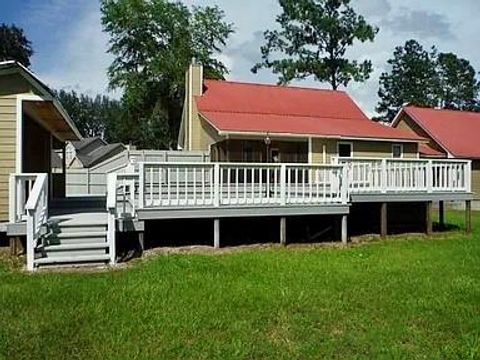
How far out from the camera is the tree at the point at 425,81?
66438mm

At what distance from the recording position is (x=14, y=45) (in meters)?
49.7

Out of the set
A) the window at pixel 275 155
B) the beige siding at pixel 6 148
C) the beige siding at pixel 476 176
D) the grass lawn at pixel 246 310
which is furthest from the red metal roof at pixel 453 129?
the beige siding at pixel 6 148

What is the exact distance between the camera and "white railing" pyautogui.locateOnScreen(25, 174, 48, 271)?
9641mm

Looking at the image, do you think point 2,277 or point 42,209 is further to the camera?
point 42,209

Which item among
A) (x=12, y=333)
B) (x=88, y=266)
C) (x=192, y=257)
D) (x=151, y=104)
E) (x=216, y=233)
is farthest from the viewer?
(x=151, y=104)

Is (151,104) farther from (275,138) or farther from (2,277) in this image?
(2,277)

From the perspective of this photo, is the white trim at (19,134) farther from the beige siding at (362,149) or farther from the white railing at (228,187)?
the beige siding at (362,149)

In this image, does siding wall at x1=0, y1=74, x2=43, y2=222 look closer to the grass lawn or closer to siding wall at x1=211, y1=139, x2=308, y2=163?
the grass lawn

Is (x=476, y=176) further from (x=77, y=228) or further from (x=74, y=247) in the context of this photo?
(x=74, y=247)

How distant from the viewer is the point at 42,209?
10.7 meters

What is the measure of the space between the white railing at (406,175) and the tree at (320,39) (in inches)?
1075

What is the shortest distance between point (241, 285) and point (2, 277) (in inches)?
145

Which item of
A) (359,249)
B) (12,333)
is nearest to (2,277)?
(12,333)

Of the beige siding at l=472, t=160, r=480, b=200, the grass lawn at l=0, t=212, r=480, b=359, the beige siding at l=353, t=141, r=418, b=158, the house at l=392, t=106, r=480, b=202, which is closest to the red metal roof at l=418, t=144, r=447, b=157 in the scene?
the house at l=392, t=106, r=480, b=202
